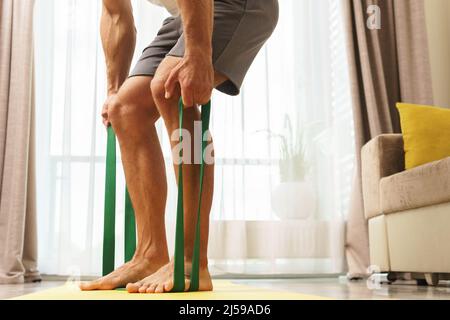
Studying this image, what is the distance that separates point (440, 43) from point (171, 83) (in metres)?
2.42

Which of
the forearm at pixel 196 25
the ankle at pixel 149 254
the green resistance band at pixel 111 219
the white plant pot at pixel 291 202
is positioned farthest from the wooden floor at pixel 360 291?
the white plant pot at pixel 291 202

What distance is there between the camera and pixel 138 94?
4.15ft

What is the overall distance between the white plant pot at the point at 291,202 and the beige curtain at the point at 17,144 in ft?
3.64

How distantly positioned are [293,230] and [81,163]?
40.6 inches

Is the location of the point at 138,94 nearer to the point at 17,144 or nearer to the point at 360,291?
the point at 360,291

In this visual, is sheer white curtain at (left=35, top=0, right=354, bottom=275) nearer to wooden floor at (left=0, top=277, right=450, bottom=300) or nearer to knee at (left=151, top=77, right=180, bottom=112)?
wooden floor at (left=0, top=277, right=450, bottom=300)

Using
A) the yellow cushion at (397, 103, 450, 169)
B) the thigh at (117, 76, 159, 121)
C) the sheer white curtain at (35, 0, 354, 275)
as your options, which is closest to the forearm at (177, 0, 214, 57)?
the thigh at (117, 76, 159, 121)

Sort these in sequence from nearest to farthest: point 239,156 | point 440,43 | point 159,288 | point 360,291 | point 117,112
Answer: point 159,288 < point 117,112 < point 360,291 < point 239,156 < point 440,43

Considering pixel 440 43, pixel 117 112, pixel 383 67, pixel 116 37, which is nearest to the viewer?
pixel 117 112

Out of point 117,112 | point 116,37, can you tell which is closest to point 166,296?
point 117,112

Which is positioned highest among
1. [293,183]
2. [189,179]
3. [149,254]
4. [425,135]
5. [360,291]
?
[425,135]

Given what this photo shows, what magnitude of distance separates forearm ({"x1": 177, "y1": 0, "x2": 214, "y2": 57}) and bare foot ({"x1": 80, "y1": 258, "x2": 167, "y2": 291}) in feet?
1.52

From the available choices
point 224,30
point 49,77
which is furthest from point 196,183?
point 49,77
